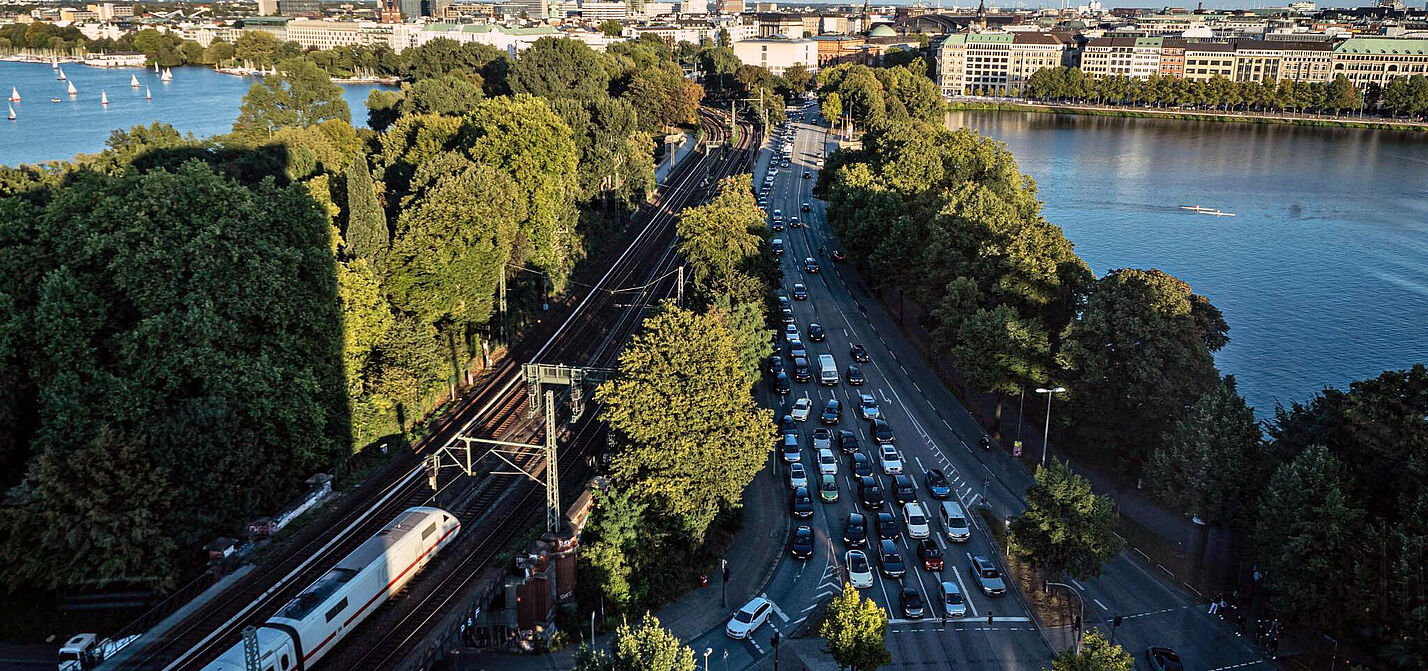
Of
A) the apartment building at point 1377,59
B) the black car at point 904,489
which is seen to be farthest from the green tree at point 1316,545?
the apartment building at point 1377,59

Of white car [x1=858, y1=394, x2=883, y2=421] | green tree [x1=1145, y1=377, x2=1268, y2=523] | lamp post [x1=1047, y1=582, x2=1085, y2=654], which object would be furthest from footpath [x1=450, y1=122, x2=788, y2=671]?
green tree [x1=1145, y1=377, x2=1268, y2=523]

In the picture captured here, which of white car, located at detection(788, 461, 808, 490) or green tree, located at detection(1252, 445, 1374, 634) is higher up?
green tree, located at detection(1252, 445, 1374, 634)

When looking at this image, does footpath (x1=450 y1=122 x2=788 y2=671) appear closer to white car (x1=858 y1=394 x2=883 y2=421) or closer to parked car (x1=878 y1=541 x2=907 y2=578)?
parked car (x1=878 y1=541 x2=907 y2=578)

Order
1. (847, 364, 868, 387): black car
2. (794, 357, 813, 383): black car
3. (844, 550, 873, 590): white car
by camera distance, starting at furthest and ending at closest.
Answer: (794, 357, 813, 383): black car < (847, 364, 868, 387): black car < (844, 550, 873, 590): white car

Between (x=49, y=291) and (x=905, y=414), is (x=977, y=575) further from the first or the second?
(x=49, y=291)

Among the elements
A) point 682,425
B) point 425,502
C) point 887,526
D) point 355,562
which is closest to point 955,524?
point 887,526

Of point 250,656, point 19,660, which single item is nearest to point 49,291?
point 19,660

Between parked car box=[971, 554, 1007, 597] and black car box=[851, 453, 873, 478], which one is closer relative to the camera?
parked car box=[971, 554, 1007, 597]
